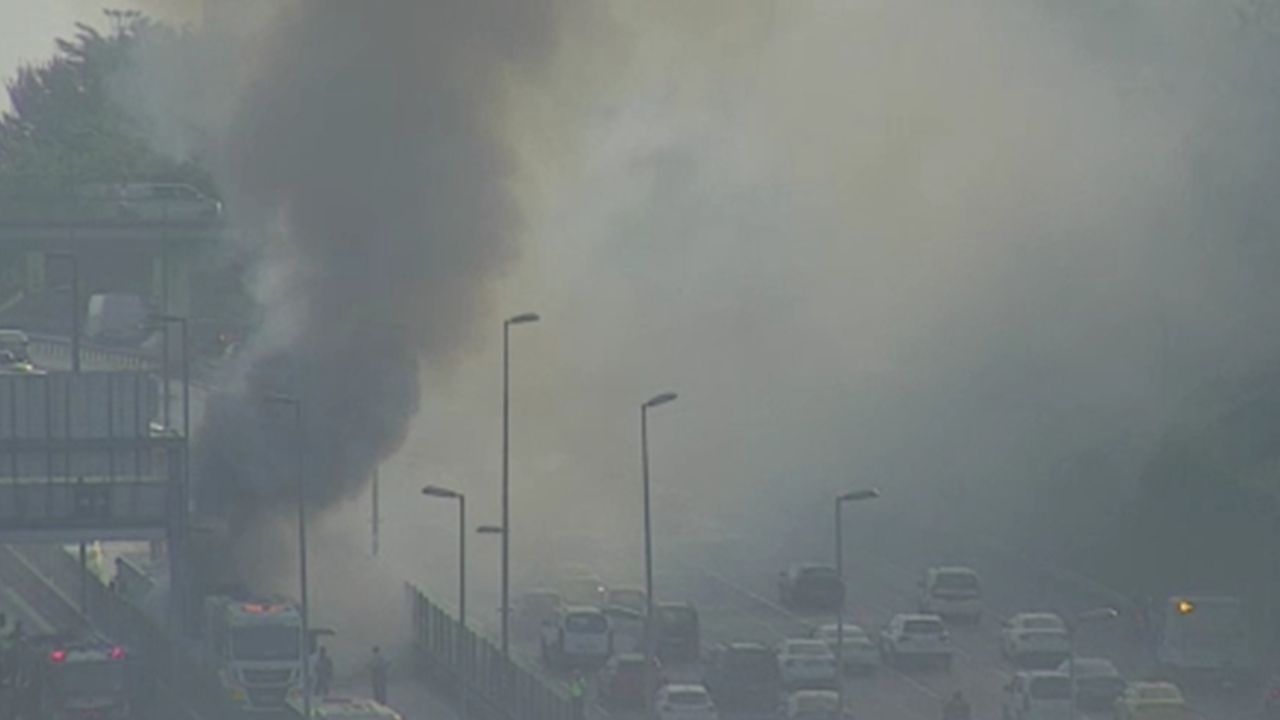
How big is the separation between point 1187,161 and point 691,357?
19375 mm

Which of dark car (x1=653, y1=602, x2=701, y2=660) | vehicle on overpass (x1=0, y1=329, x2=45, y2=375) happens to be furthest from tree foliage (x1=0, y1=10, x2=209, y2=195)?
dark car (x1=653, y1=602, x2=701, y2=660)

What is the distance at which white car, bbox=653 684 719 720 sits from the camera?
3027 inches

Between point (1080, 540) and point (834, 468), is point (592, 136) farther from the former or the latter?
point (1080, 540)

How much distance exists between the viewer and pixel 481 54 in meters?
103

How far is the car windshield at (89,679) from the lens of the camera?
7806 centimetres

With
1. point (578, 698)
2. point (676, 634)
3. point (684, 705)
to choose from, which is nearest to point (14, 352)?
point (676, 634)

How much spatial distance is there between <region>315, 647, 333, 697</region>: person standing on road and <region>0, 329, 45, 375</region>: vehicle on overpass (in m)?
42.7

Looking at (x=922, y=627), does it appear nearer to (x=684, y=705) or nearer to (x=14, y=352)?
(x=684, y=705)

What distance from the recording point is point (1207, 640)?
86.8 meters

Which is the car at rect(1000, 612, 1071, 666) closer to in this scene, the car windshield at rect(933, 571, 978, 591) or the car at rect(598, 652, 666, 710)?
the car windshield at rect(933, 571, 978, 591)

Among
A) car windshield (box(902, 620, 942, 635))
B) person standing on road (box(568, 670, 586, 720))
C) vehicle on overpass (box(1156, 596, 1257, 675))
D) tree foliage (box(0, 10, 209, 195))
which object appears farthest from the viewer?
tree foliage (box(0, 10, 209, 195))

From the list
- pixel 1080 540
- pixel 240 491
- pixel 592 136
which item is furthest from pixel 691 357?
pixel 240 491

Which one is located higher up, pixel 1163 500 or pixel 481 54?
pixel 481 54

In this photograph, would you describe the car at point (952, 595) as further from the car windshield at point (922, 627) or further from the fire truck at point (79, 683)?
the fire truck at point (79, 683)
